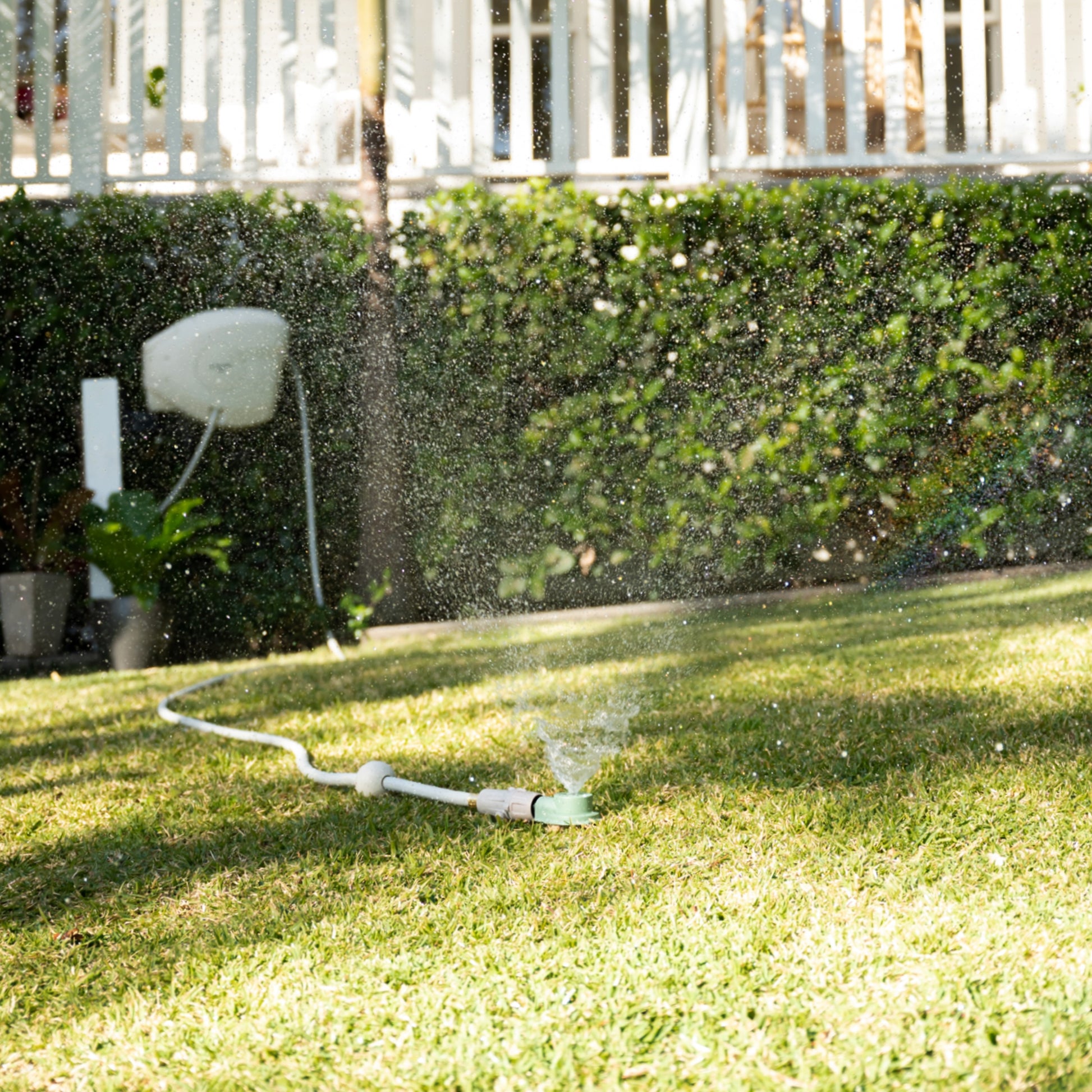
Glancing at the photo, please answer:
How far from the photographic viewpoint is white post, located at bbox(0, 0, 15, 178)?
5824 millimetres

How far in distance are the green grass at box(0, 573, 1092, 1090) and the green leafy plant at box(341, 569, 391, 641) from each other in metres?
2.04

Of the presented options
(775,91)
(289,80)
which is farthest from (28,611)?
(775,91)

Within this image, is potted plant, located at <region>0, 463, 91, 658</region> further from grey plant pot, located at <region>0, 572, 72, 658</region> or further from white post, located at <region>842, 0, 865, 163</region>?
white post, located at <region>842, 0, 865, 163</region>

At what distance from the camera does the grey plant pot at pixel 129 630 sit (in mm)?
4270

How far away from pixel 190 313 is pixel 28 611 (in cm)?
139

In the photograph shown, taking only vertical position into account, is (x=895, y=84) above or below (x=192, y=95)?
below

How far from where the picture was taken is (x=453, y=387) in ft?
16.8

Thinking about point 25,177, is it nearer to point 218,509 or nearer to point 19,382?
point 19,382

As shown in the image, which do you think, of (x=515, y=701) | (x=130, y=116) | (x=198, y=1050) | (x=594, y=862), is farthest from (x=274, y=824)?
(x=130, y=116)

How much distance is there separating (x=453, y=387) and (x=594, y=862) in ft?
12.3

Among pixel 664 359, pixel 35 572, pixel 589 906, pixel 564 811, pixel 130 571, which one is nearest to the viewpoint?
pixel 589 906

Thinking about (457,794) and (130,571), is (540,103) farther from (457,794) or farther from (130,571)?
(457,794)

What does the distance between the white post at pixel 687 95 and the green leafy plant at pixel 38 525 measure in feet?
10.0

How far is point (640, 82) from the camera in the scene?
550cm
